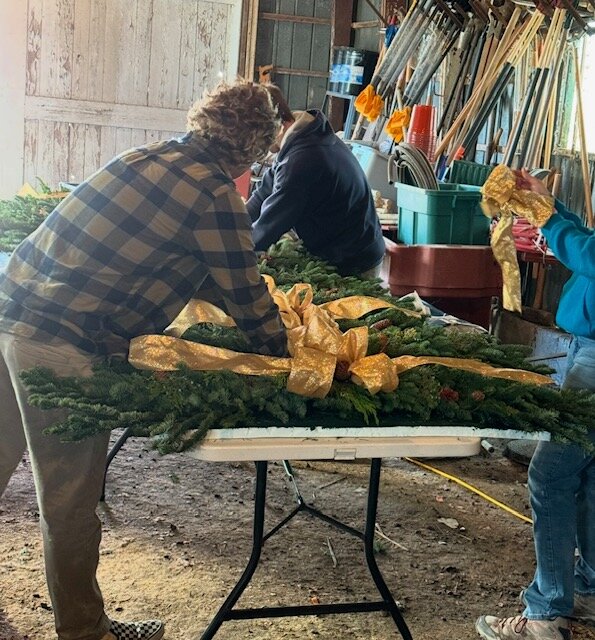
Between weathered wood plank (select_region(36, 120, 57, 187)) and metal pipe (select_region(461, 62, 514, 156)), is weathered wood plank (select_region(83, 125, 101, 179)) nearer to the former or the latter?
weathered wood plank (select_region(36, 120, 57, 187))

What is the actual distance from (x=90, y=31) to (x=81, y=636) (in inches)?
255

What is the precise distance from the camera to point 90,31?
7918mm

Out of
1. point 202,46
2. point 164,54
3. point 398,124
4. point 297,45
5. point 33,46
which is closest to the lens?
point 398,124

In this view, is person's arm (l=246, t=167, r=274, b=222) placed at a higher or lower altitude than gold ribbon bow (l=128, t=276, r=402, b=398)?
higher

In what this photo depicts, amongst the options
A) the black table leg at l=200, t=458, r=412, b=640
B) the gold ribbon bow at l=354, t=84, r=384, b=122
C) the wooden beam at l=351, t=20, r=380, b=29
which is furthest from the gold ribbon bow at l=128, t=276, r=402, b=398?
the wooden beam at l=351, t=20, r=380, b=29

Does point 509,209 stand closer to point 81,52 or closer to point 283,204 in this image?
point 283,204

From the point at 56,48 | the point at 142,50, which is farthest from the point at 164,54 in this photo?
the point at 56,48

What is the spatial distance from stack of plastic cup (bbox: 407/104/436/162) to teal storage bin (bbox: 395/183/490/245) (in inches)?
50.4

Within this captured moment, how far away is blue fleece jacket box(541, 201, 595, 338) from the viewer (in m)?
2.68

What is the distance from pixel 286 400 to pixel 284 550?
137 centimetres

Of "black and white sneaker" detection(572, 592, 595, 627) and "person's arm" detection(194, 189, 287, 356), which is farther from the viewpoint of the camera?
"black and white sneaker" detection(572, 592, 595, 627)

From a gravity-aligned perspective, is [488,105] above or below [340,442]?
above

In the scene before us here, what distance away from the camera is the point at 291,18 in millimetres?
8867

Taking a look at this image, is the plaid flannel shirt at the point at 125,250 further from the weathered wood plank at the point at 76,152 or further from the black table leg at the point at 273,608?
the weathered wood plank at the point at 76,152
